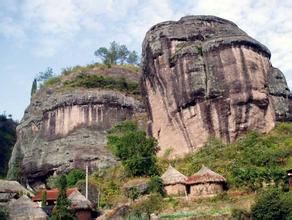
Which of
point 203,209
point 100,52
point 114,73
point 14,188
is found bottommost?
point 203,209

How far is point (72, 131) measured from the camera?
49.9 metres

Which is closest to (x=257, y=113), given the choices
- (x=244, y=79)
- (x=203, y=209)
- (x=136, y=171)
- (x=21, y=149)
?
(x=244, y=79)

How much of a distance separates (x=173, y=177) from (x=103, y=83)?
2307 centimetres

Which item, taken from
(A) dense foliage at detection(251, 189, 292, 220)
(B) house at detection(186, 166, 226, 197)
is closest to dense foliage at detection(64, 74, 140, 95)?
(B) house at detection(186, 166, 226, 197)

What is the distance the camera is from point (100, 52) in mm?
69562

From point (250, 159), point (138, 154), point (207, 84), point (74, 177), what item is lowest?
point (250, 159)

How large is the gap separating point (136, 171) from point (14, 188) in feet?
31.2

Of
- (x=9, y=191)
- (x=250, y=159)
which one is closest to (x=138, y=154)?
(x=250, y=159)

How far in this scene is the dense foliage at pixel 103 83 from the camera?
53.6 meters

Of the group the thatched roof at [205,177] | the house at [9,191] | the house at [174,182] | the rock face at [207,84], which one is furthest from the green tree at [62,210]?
the rock face at [207,84]

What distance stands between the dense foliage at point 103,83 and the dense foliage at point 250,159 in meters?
17.2

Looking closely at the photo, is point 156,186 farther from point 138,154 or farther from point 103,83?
point 103,83

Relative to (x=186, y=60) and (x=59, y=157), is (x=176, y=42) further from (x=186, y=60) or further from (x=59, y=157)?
(x=59, y=157)

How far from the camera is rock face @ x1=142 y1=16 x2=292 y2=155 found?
38188mm
